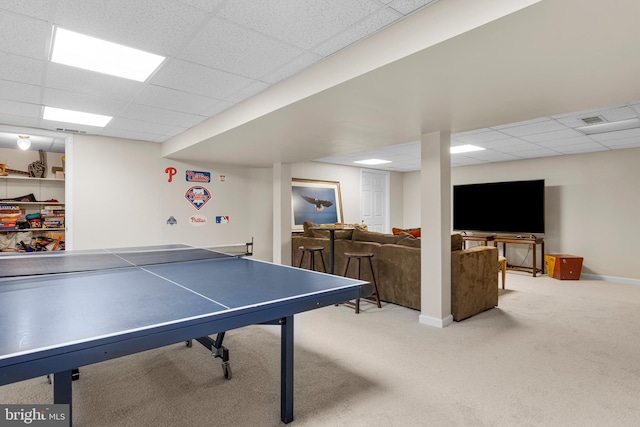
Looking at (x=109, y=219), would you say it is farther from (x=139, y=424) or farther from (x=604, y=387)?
(x=604, y=387)

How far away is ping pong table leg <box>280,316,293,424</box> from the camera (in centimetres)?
202

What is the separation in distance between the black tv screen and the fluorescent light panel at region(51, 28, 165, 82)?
722 centimetres

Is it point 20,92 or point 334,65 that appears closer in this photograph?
point 334,65

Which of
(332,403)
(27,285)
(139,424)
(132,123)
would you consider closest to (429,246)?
(332,403)

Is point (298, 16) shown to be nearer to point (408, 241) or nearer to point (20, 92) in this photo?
point (20, 92)

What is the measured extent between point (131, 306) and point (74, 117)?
3733mm

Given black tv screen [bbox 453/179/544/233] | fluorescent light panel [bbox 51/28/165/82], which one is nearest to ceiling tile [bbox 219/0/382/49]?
fluorescent light panel [bbox 51/28/165/82]

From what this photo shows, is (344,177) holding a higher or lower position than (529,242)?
higher

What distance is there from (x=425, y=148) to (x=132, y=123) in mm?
3727

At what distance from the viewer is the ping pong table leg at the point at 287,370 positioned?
202 centimetres

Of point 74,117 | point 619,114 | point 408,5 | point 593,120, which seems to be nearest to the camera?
point 408,5

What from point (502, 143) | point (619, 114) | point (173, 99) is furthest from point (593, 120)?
point (173, 99)

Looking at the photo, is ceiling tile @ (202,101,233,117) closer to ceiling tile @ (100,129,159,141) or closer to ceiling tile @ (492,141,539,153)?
ceiling tile @ (100,129,159,141)

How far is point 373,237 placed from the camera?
505 centimetres
